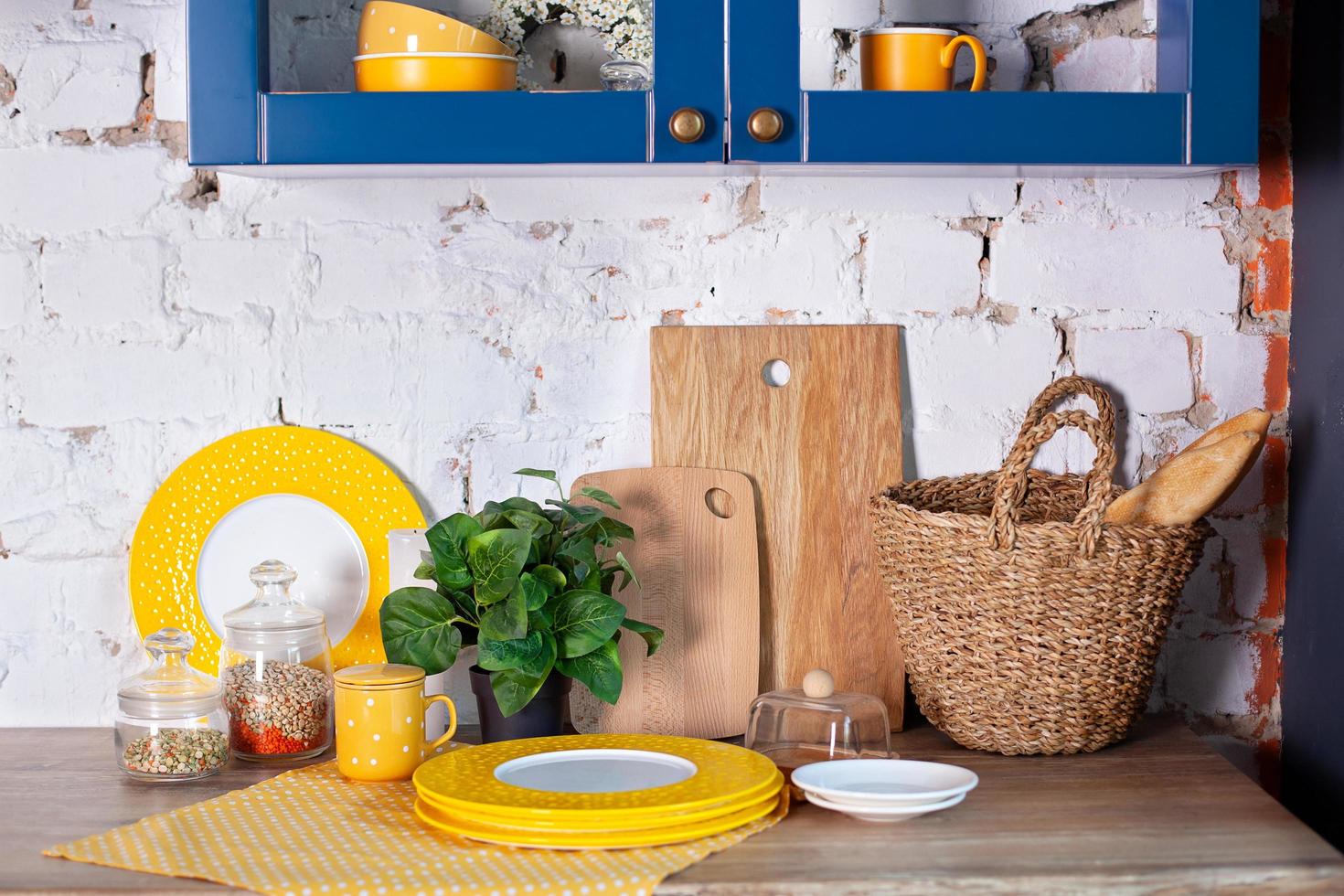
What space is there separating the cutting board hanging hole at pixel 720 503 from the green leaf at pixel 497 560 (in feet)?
0.95

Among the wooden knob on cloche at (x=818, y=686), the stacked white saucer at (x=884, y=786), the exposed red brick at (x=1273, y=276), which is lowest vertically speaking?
the stacked white saucer at (x=884, y=786)

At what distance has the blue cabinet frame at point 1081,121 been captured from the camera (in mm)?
1266

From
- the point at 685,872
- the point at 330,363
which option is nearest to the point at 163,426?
the point at 330,363

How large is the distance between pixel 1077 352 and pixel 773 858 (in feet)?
2.70

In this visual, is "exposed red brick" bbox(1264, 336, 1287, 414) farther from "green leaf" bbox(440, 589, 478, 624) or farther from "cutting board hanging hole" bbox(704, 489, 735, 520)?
"green leaf" bbox(440, 589, 478, 624)

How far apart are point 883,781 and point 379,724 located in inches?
20.1

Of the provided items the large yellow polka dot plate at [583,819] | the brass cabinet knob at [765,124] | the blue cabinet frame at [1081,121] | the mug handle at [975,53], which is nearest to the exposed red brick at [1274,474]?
the blue cabinet frame at [1081,121]

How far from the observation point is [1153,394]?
1550mm

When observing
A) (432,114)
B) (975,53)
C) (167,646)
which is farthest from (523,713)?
(975,53)

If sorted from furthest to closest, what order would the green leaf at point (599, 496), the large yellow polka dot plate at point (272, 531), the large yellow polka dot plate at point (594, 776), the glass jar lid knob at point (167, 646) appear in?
1. the large yellow polka dot plate at point (272, 531)
2. the green leaf at point (599, 496)
3. the glass jar lid knob at point (167, 646)
4. the large yellow polka dot plate at point (594, 776)

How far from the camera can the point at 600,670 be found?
1297 mm

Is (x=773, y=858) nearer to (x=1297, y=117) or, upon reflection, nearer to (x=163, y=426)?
(x=163, y=426)

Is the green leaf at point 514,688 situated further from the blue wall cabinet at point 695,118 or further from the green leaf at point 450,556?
the blue wall cabinet at point 695,118

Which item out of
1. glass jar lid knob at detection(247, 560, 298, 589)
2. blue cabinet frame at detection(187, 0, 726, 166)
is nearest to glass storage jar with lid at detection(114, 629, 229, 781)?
glass jar lid knob at detection(247, 560, 298, 589)
